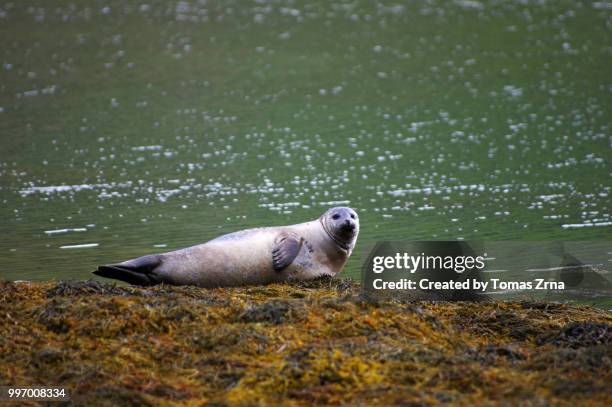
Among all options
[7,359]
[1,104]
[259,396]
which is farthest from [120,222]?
[1,104]

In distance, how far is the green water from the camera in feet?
45.7

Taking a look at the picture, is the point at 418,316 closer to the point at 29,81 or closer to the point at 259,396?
the point at 259,396

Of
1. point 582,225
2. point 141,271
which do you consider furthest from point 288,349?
point 582,225

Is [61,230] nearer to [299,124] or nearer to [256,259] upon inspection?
[256,259]

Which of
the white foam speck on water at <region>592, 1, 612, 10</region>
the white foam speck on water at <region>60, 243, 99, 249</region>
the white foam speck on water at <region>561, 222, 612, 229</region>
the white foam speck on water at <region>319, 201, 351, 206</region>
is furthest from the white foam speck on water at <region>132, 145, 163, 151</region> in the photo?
the white foam speck on water at <region>592, 1, 612, 10</region>

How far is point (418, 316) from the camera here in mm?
7535

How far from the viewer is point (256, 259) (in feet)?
30.6

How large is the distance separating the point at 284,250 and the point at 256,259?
26cm

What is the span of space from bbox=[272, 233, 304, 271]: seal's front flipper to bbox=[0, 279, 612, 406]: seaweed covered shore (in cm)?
103

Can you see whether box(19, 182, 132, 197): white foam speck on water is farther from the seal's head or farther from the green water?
the seal's head

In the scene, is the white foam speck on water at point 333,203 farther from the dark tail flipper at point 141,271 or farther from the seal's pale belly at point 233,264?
the dark tail flipper at point 141,271

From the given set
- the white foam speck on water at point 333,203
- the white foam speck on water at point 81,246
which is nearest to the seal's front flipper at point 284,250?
the white foam speck on water at point 81,246

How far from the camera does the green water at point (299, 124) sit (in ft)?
45.7

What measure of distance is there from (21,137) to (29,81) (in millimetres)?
5994
